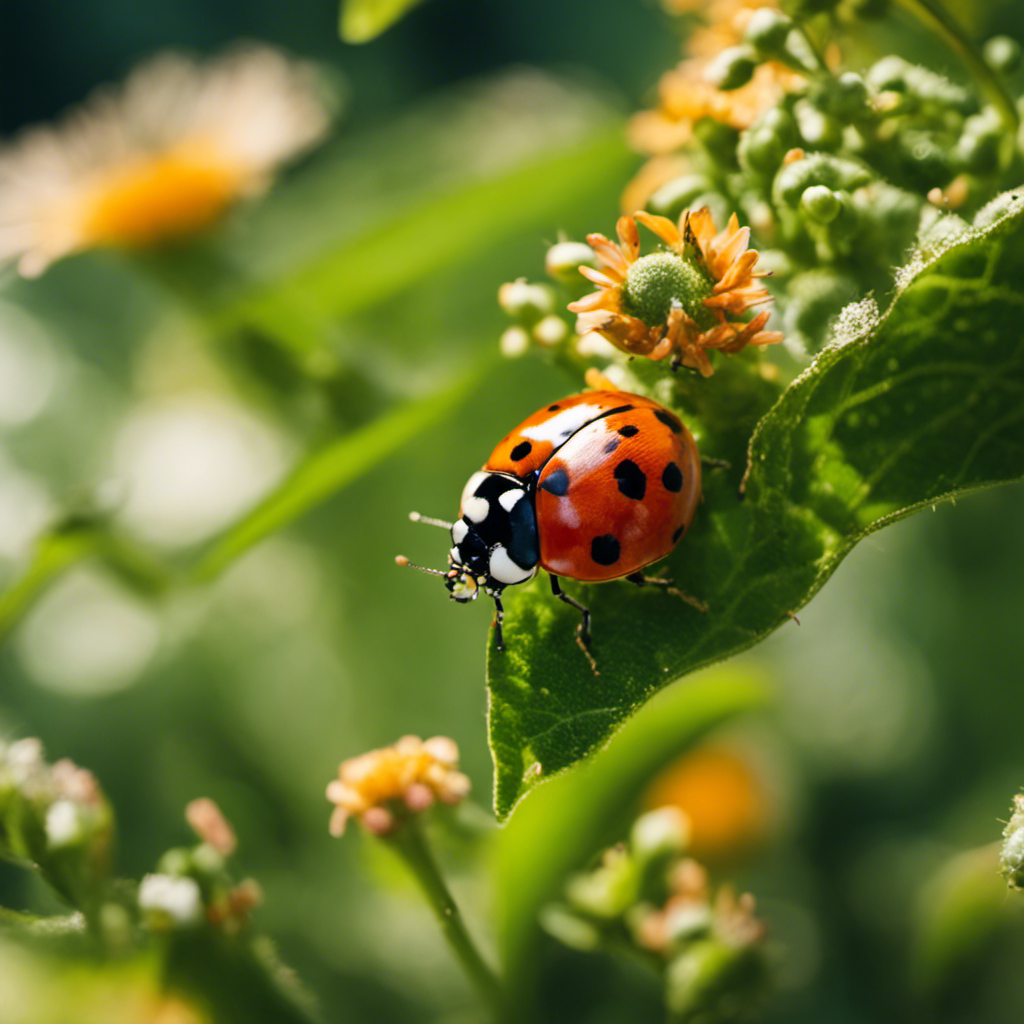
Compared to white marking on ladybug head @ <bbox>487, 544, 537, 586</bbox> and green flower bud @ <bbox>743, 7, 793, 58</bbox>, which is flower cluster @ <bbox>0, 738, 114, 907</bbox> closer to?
white marking on ladybug head @ <bbox>487, 544, 537, 586</bbox>

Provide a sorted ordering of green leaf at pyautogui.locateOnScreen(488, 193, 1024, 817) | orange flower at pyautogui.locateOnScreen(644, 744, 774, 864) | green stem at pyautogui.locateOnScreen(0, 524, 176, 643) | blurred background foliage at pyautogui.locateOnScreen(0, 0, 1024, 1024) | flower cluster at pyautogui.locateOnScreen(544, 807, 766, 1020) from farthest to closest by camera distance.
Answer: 1. orange flower at pyautogui.locateOnScreen(644, 744, 774, 864)
2. blurred background foliage at pyautogui.locateOnScreen(0, 0, 1024, 1024)
3. green stem at pyautogui.locateOnScreen(0, 524, 176, 643)
4. flower cluster at pyautogui.locateOnScreen(544, 807, 766, 1020)
5. green leaf at pyautogui.locateOnScreen(488, 193, 1024, 817)

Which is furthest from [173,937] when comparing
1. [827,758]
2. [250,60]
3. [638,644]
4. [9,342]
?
[250,60]

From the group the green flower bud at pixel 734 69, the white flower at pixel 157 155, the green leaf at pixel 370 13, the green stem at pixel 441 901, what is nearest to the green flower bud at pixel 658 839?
the green stem at pixel 441 901

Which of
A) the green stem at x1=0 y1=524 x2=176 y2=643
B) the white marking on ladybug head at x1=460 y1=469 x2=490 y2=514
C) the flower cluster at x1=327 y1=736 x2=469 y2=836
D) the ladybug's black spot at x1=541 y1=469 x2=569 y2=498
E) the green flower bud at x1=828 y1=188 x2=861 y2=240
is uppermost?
the green stem at x1=0 y1=524 x2=176 y2=643

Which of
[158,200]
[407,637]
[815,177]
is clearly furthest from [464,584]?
[158,200]

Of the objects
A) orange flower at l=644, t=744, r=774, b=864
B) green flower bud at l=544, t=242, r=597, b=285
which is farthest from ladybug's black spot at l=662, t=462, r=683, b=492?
orange flower at l=644, t=744, r=774, b=864

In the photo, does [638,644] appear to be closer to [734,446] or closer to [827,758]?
[734,446]
